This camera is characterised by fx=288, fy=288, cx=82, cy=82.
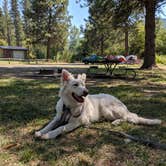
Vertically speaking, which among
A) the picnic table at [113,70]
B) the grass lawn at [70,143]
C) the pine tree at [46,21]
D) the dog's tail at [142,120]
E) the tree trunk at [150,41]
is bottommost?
the grass lawn at [70,143]

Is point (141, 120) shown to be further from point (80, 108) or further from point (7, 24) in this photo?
point (7, 24)

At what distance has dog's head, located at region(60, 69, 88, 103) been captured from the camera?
376 cm

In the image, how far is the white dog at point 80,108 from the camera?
3.76 metres

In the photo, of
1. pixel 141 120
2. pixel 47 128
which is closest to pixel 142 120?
pixel 141 120

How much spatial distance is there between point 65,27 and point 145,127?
40445 millimetres

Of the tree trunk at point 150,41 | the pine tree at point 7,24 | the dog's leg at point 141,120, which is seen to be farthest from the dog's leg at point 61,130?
the pine tree at point 7,24

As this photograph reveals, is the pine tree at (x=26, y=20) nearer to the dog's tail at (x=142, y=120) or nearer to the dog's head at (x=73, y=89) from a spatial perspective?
the dog's tail at (x=142, y=120)

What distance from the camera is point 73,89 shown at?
3.78 metres

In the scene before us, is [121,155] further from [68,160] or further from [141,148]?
[68,160]

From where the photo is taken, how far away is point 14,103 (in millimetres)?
5754

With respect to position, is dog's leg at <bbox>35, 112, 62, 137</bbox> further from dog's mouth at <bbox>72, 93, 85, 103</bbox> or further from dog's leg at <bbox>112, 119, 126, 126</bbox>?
dog's leg at <bbox>112, 119, 126, 126</bbox>

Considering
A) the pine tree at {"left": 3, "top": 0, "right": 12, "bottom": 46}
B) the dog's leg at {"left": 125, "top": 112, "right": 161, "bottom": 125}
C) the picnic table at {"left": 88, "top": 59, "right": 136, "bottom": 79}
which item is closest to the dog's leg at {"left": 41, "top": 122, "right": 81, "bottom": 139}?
the dog's leg at {"left": 125, "top": 112, "right": 161, "bottom": 125}

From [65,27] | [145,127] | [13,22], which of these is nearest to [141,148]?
[145,127]

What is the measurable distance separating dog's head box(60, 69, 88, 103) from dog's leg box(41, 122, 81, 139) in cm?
32
